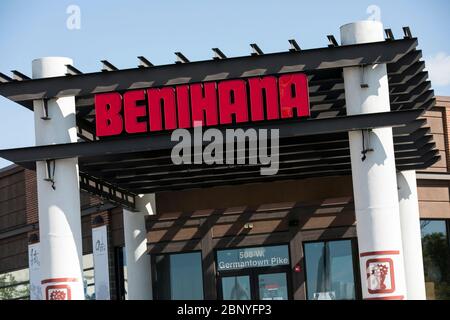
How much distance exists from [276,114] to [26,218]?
20.0 meters

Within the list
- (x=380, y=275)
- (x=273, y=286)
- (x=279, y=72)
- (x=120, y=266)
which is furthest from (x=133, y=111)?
(x=120, y=266)

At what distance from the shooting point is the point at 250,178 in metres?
25.9

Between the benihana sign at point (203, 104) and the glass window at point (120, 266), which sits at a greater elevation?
the benihana sign at point (203, 104)

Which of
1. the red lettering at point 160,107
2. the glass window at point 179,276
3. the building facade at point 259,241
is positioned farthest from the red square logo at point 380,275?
the glass window at point 179,276

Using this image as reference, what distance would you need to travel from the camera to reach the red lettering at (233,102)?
61.8 ft

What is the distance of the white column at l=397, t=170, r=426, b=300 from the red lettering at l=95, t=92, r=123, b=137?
10.2m

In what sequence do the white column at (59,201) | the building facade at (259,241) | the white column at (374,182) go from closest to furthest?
the white column at (374,182) → the white column at (59,201) → the building facade at (259,241)

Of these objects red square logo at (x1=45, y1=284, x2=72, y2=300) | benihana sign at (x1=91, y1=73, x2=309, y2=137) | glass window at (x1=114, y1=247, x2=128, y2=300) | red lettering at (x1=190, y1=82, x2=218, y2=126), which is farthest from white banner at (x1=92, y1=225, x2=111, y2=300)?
red lettering at (x1=190, y1=82, x2=218, y2=126)

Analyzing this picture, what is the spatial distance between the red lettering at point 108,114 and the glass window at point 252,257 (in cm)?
747

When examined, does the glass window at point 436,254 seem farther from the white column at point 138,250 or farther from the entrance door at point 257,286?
the white column at point 138,250

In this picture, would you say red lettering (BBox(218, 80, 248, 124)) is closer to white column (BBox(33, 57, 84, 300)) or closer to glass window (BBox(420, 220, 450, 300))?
white column (BBox(33, 57, 84, 300))

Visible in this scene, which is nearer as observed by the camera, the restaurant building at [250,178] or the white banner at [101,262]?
the restaurant building at [250,178]

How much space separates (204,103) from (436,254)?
13.4 metres
